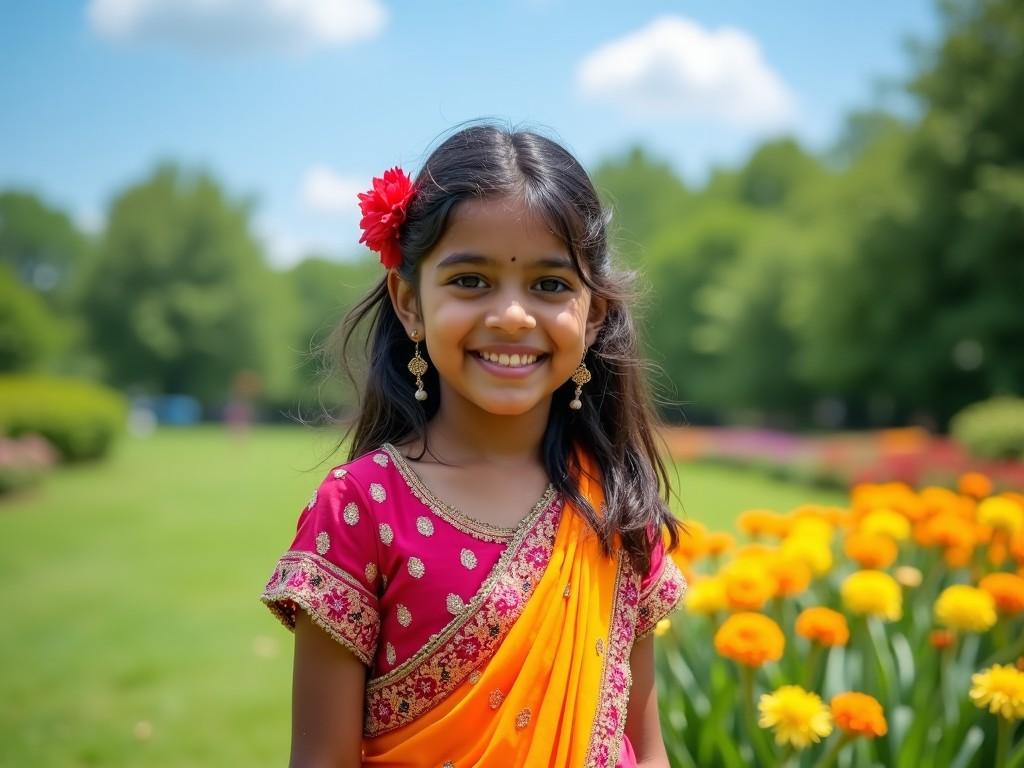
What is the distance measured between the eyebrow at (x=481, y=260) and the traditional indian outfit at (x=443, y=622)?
435 millimetres

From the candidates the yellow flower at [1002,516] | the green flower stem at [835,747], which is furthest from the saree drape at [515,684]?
the yellow flower at [1002,516]

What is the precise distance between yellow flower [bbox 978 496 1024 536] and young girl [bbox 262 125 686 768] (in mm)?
1853

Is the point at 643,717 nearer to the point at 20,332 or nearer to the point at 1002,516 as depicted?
the point at 1002,516

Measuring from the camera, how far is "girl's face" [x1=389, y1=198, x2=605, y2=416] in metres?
1.91

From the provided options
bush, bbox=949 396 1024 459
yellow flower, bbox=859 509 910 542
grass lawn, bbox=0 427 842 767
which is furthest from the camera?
bush, bbox=949 396 1024 459

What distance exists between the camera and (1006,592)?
288 centimetres

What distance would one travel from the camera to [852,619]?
→ 344 centimetres

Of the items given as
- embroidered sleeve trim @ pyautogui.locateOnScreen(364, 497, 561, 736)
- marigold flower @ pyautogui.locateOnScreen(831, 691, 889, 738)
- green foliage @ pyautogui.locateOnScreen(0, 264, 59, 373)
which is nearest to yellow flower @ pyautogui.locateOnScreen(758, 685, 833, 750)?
marigold flower @ pyautogui.locateOnScreen(831, 691, 889, 738)

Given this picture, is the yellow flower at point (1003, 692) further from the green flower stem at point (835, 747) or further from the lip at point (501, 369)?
the lip at point (501, 369)

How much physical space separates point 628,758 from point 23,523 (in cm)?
1112

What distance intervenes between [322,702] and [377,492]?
414 millimetres

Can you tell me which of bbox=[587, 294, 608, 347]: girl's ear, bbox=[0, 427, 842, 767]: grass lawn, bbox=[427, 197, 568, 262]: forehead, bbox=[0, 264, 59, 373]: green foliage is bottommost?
bbox=[0, 427, 842, 767]: grass lawn

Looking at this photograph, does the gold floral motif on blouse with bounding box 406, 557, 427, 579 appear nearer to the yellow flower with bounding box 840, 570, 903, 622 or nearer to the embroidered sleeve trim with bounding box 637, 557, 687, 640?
the embroidered sleeve trim with bounding box 637, 557, 687, 640

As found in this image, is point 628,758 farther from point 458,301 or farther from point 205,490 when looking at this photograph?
point 205,490
